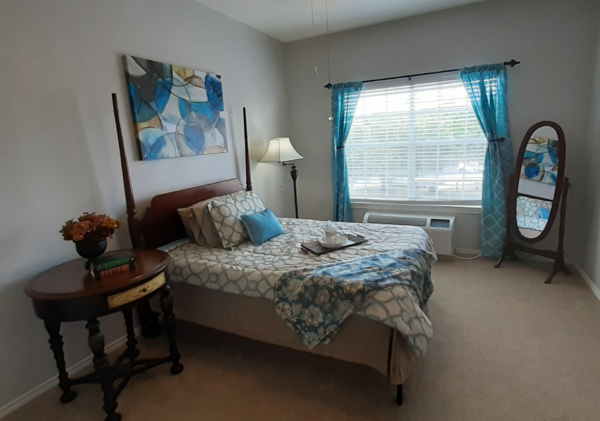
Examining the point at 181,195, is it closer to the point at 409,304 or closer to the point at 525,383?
the point at 409,304

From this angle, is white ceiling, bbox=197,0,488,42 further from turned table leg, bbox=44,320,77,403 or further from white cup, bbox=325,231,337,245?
turned table leg, bbox=44,320,77,403

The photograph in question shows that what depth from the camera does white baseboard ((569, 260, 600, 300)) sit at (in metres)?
2.83

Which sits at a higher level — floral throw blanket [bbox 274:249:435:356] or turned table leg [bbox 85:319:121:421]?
floral throw blanket [bbox 274:249:435:356]

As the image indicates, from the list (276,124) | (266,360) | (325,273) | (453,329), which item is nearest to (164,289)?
(266,360)

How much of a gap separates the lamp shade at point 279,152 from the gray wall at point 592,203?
2.83 m

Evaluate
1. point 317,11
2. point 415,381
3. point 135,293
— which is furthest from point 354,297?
point 317,11

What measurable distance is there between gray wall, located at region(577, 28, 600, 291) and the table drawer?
3405mm

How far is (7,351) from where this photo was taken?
191 centimetres

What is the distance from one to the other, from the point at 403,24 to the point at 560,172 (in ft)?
7.22

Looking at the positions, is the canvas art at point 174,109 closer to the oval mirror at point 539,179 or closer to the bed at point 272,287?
the bed at point 272,287

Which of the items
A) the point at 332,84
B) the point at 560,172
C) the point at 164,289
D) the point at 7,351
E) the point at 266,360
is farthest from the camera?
the point at 332,84

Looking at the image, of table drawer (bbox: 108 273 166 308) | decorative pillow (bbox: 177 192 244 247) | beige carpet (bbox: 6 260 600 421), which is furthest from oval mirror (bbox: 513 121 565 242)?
table drawer (bbox: 108 273 166 308)

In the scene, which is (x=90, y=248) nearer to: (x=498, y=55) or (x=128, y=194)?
(x=128, y=194)

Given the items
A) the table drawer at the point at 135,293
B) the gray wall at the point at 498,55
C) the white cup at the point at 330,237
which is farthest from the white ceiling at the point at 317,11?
the table drawer at the point at 135,293
